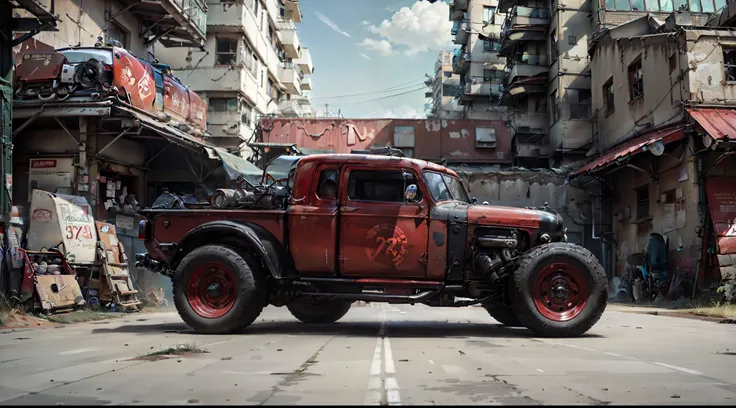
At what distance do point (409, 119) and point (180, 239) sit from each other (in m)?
23.5

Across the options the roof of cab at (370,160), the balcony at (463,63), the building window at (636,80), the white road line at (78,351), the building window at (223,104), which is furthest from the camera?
the balcony at (463,63)

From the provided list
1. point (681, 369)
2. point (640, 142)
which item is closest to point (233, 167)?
point (640, 142)

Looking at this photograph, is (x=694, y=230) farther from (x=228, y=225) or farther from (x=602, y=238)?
(x=228, y=225)

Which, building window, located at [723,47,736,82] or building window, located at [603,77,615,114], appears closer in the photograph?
building window, located at [723,47,736,82]

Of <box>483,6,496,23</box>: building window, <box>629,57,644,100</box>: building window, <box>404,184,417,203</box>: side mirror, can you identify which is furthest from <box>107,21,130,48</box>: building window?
<box>483,6,496,23</box>: building window

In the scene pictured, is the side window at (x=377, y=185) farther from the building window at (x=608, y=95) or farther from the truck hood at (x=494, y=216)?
the building window at (x=608, y=95)

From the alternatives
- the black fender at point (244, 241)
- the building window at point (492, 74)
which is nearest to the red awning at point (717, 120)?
the black fender at point (244, 241)

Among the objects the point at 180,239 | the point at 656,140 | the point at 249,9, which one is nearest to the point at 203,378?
the point at 180,239

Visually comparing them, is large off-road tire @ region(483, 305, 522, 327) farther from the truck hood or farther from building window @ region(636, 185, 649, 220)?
building window @ region(636, 185, 649, 220)

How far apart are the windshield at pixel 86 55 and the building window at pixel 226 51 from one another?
15375 mm

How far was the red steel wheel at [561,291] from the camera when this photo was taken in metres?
7.61

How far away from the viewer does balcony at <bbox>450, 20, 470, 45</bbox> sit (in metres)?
46.2

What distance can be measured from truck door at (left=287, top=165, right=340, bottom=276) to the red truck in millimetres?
14

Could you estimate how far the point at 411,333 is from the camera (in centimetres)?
823
